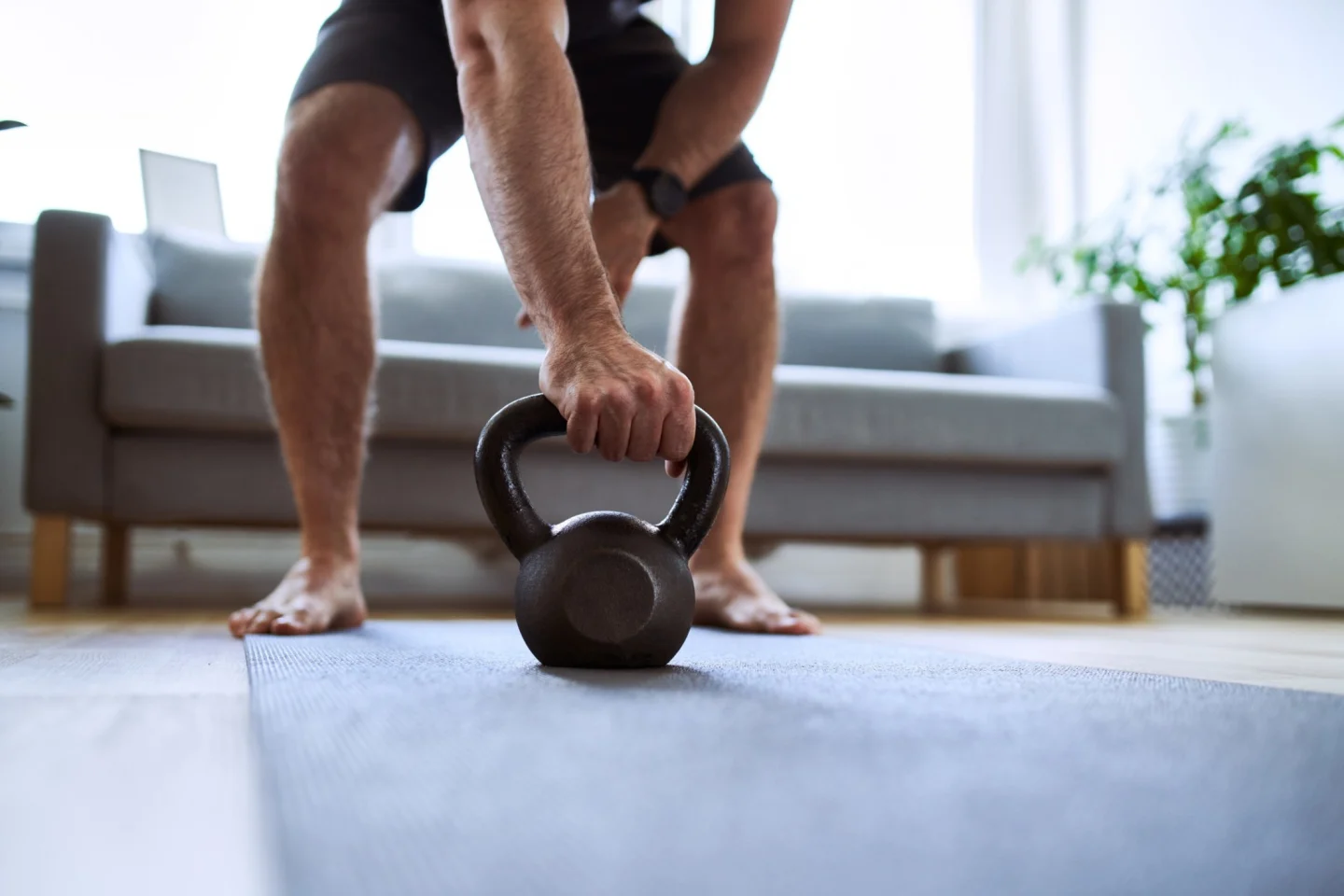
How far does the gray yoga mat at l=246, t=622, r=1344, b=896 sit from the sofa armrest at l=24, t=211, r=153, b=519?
1462mm

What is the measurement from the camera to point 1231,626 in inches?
83.1

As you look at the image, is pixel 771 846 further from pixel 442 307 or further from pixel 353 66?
pixel 442 307

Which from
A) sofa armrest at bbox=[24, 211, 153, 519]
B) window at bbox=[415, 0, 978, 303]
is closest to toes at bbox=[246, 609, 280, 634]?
sofa armrest at bbox=[24, 211, 153, 519]

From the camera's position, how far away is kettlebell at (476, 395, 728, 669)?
0.82 meters

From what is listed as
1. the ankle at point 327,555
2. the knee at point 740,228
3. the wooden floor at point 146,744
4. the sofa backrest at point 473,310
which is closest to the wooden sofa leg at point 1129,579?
the sofa backrest at point 473,310

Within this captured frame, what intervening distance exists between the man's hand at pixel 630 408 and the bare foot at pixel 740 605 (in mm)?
537

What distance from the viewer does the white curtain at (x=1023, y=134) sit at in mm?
4203

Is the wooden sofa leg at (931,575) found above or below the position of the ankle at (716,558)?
below

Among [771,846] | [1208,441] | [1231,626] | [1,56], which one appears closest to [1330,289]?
[1208,441]

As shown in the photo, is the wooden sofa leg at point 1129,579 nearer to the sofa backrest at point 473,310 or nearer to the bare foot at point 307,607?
the sofa backrest at point 473,310

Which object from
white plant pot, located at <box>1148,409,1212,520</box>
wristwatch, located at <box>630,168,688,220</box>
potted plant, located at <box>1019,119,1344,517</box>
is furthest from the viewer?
white plant pot, located at <box>1148,409,1212,520</box>

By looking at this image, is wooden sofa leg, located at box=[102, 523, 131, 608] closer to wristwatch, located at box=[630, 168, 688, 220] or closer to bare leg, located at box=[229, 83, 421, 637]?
bare leg, located at box=[229, 83, 421, 637]

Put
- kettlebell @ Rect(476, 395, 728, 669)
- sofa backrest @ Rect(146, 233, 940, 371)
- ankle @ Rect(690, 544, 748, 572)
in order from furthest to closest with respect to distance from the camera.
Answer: sofa backrest @ Rect(146, 233, 940, 371) → ankle @ Rect(690, 544, 748, 572) → kettlebell @ Rect(476, 395, 728, 669)

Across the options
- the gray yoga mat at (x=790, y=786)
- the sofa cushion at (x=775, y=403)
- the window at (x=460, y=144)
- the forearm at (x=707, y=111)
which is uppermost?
the window at (x=460, y=144)
